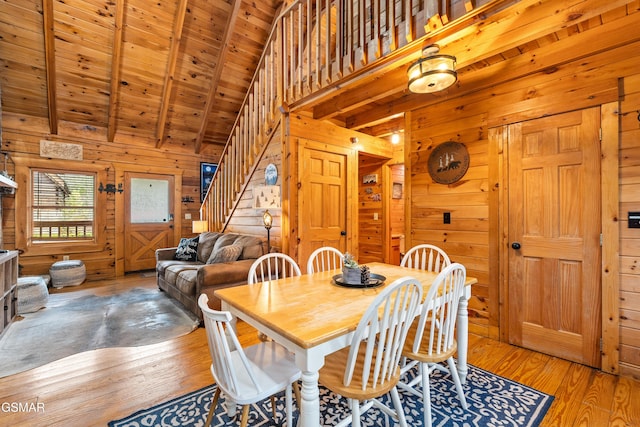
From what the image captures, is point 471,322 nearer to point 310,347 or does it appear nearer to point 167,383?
point 310,347

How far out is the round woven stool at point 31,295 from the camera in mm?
3523

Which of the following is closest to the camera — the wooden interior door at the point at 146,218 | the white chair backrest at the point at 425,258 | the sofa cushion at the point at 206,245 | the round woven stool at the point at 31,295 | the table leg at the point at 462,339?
the table leg at the point at 462,339

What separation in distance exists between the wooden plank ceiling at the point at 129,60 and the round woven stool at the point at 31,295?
9.41ft

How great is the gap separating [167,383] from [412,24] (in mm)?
3214

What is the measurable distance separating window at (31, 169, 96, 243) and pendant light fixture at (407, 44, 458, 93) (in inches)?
236

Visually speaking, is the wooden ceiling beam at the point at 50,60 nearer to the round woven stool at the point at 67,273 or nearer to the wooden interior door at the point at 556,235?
the round woven stool at the point at 67,273

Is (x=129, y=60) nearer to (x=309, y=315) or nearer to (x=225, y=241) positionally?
(x=225, y=241)

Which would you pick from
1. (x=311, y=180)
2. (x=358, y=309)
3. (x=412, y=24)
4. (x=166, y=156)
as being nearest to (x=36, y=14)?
(x=166, y=156)

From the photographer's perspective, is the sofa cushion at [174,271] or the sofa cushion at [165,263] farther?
the sofa cushion at [165,263]

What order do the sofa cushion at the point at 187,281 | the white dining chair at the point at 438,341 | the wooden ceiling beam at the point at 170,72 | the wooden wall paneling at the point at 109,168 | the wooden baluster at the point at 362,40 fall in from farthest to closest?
the wooden wall paneling at the point at 109,168 < the wooden ceiling beam at the point at 170,72 < the sofa cushion at the point at 187,281 < the wooden baluster at the point at 362,40 < the white dining chair at the point at 438,341

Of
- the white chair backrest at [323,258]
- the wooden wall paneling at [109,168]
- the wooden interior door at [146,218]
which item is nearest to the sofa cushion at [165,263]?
the wooden interior door at [146,218]

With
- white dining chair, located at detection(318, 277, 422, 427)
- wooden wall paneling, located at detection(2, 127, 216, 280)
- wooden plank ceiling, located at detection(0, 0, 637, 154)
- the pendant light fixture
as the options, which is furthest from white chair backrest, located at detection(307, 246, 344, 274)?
wooden wall paneling, located at detection(2, 127, 216, 280)

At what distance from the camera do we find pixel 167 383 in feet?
6.95

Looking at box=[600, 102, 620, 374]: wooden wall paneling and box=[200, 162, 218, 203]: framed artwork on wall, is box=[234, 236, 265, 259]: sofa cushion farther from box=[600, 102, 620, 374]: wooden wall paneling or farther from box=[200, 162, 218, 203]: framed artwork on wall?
box=[600, 102, 620, 374]: wooden wall paneling
